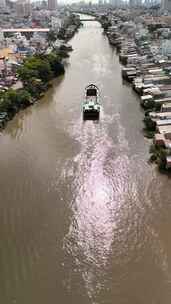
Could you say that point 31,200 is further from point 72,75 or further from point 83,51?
point 83,51

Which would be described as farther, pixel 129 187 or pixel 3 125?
pixel 3 125

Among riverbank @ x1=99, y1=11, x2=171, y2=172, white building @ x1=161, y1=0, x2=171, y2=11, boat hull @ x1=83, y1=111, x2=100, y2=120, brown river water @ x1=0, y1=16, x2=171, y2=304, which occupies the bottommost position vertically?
brown river water @ x1=0, y1=16, x2=171, y2=304

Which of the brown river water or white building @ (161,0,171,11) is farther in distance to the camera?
white building @ (161,0,171,11)

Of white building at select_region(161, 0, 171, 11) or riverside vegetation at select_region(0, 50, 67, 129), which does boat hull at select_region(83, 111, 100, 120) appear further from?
white building at select_region(161, 0, 171, 11)

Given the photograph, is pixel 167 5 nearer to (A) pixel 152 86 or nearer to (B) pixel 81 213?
(A) pixel 152 86

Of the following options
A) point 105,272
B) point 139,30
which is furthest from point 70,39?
point 105,272

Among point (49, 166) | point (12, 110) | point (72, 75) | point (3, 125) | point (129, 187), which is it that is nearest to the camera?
point (129, 187)

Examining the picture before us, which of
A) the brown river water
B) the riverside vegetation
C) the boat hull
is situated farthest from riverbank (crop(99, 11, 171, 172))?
the riverside vegetation

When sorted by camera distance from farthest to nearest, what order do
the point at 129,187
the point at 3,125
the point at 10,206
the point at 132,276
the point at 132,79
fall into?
the point at 132,79, the point at 3,125, the point at 129,187, the point at 10,206, the point at 132,276

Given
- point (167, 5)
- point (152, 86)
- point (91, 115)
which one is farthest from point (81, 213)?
point (167, 5)
